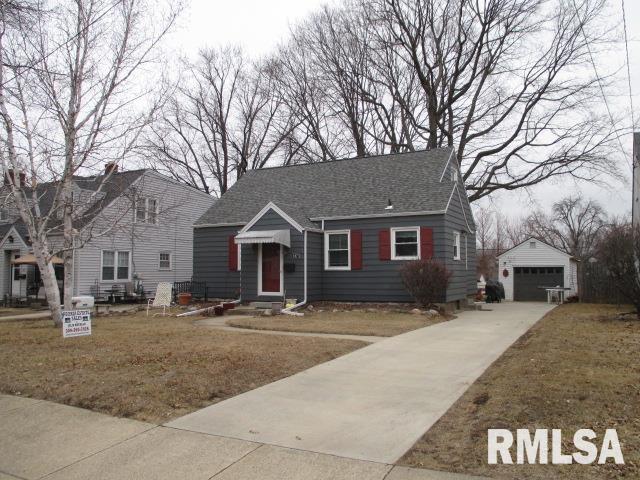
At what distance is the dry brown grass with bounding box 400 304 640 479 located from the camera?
12.3 ft

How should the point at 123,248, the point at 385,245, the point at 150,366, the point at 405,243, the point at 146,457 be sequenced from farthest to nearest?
the point at 123,248
the point at 385,245
the point at 405,243
the point at 150,366
the point at 146,457

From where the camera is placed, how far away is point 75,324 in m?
9.84

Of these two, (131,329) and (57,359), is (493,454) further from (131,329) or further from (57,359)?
(131,329)

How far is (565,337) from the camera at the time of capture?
9.52m

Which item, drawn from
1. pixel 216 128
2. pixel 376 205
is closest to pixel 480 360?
pixel 376 205

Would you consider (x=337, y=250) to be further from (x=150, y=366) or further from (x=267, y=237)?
(x=150, y=366)

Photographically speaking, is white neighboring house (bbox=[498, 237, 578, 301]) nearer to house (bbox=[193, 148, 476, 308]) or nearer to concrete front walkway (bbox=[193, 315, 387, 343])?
house (bbox=[193, 148, 476, 308])

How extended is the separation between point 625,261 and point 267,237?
10166 mm

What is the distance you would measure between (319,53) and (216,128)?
9.73 m

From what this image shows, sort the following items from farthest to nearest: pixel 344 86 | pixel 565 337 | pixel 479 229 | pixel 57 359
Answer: pixel 479 229, pixel 344 86, pixel 565 337, pixel 57 359

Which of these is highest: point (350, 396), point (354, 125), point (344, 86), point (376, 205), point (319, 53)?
point (319, 53)

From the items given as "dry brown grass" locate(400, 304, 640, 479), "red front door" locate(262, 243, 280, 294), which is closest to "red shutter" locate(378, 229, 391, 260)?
"red front door" locate(262, 243, 280, 294)

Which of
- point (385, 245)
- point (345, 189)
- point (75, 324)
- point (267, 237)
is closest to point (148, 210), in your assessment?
point (267, 237)

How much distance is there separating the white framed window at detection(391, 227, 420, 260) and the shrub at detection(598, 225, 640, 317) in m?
5.48
